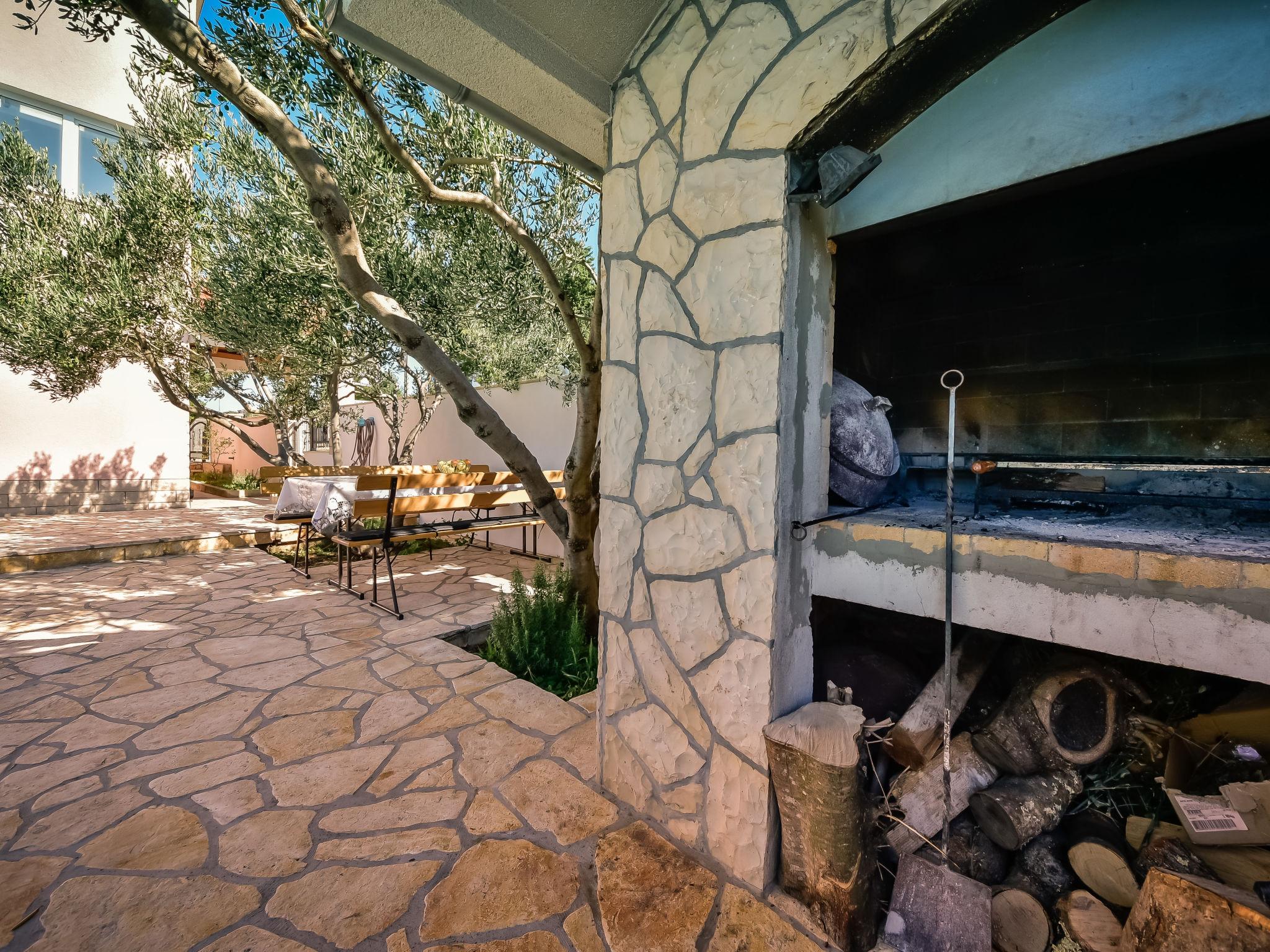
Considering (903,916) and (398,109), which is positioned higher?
(398,109)

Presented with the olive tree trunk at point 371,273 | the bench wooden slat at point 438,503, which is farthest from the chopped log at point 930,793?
the bench wooden slat at point 438,503

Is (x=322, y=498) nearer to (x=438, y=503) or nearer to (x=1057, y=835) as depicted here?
(x=438, y=503)

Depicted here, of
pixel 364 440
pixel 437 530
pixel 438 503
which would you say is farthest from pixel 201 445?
pixel 438 503

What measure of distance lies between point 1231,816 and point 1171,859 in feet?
0.65

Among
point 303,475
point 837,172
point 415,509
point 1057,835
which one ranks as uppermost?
point 837,172

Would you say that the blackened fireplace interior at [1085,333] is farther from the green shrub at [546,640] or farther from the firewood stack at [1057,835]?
the green shrub at [546,640]

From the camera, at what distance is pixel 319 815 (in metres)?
2.16

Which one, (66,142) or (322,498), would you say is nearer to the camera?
(322,498)

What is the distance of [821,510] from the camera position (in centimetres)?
200

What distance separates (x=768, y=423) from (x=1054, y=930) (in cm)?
175

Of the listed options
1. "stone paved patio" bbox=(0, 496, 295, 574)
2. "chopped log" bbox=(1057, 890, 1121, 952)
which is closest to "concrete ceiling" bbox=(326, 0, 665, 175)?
"chopped log" bbox=(1057, 890, 1121, 952)

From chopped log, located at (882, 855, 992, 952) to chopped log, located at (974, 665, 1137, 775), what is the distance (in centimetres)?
47

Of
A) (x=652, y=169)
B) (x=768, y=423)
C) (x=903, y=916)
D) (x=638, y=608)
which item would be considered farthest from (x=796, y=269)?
(x=903, y=916)

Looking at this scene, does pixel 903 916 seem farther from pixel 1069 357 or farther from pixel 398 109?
pixel 398 109
